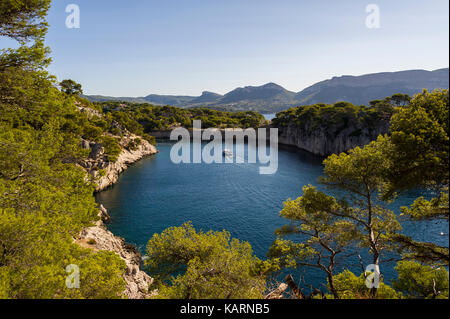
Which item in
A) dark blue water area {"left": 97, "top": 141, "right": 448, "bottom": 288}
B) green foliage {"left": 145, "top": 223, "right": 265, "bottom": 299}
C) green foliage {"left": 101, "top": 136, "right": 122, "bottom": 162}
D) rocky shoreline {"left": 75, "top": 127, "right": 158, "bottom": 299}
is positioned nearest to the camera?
green foliage {"left": 145, "top": 223, "right": 265, "bottom": 299}

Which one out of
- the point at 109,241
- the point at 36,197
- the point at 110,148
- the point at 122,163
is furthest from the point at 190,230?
the point at 122,163

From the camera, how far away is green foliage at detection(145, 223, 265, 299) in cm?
1079

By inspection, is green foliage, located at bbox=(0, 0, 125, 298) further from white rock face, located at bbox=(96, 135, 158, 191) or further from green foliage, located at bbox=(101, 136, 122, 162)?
green foliage, located at bbox=(101, 136, 122, 162)

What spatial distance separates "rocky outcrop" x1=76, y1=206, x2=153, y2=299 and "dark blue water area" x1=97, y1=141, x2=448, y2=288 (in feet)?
6.45

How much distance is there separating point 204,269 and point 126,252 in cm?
1657

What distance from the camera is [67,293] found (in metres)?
8.30

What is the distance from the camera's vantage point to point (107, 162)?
49.4 meters

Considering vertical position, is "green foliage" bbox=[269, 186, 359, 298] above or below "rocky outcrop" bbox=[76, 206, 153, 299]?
above

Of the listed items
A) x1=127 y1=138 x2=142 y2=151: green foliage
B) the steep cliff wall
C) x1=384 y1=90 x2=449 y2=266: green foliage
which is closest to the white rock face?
x1=127 y1=138 x2=142 y2=151: green foliage

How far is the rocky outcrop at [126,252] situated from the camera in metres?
18.7

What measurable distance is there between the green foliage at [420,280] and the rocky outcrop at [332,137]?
66856 millimetres

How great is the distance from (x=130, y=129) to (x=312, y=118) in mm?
71550

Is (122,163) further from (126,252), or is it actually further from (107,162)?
(126,252)

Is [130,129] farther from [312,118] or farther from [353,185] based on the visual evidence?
[353,185]
